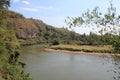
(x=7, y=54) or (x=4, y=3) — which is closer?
(x=7, y=54)

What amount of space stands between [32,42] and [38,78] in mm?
71020

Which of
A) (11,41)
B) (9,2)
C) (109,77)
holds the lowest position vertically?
(109,77)

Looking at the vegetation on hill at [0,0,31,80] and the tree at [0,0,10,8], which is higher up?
the tree at [0,0,10,8]

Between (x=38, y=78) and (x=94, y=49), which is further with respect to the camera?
(x=94, y=49)

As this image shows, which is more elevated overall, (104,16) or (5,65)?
(104,16)

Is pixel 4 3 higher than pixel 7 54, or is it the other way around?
pixel 4 3

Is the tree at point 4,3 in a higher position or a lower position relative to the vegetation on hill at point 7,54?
higher

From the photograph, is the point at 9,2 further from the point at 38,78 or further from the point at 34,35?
the point at 34,35

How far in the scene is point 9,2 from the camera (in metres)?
29.5

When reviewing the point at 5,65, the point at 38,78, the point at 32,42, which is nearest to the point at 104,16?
the point at 5,65

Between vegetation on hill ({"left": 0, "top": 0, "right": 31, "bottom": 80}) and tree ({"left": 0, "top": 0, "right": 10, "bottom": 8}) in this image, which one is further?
tree ({"left": 0, "top": 0, "right": 10, "bottom": 8})

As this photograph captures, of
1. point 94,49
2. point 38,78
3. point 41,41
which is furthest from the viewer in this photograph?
point 41,41

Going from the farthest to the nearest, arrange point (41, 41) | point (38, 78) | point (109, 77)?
1. point (41, 41)
2. point (109, 77)
3. point (38, 78)

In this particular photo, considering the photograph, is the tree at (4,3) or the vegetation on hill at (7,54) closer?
the vegetation on hill at (7,54)
